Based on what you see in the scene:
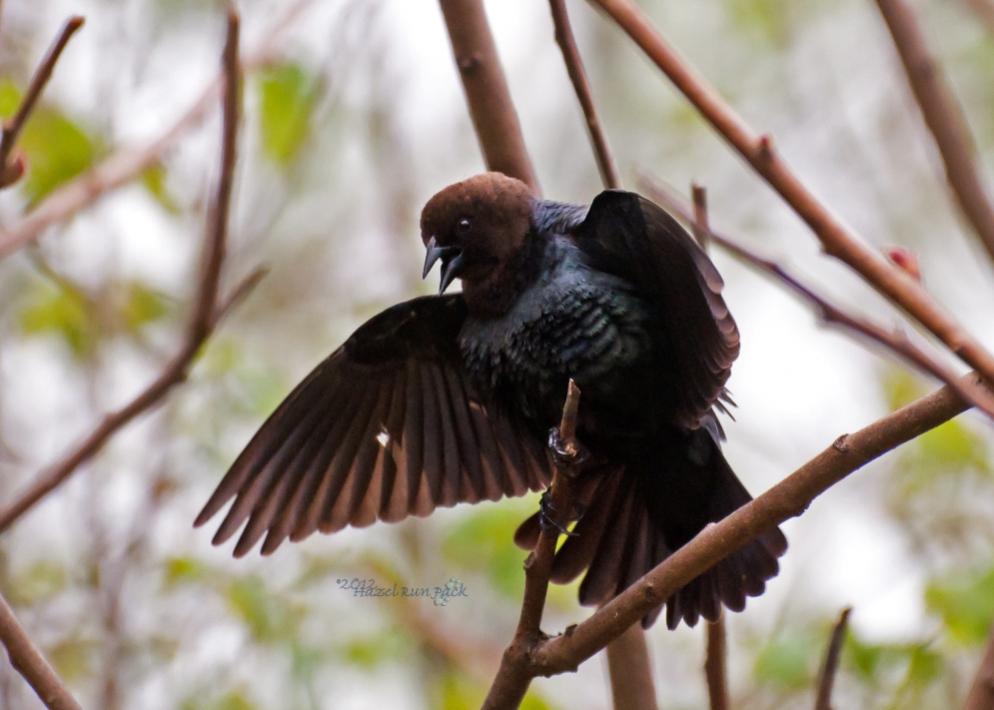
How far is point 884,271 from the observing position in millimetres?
1093

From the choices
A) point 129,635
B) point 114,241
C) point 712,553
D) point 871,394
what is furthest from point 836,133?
point 712,553

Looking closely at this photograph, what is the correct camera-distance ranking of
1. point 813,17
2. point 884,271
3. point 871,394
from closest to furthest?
1. point 884,271
2. point 871,394
3. point 813,17

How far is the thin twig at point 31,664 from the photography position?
1923 millimetres

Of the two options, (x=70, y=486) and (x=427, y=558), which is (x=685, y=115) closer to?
(x=427, y=558)

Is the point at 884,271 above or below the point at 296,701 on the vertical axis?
above

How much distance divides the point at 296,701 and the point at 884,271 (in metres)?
3.56

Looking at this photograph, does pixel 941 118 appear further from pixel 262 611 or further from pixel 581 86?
pixel 262 611

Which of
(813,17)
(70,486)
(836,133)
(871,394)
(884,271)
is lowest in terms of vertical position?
(70,486)

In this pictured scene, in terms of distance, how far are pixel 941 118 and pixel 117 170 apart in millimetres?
3009

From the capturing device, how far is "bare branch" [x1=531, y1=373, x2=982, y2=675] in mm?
1729

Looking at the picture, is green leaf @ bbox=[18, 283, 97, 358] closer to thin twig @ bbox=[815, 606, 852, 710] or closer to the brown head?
the brown head

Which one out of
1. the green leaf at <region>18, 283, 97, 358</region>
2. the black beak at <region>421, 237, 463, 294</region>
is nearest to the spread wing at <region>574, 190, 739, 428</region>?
the black beak at <region>421, 237, 463, 294</region>

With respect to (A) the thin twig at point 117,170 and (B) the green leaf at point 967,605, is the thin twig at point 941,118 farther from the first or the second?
(B) the green leaf at point 967,605

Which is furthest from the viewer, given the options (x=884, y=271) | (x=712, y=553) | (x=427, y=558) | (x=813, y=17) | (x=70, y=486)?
(x=813, y=17)
